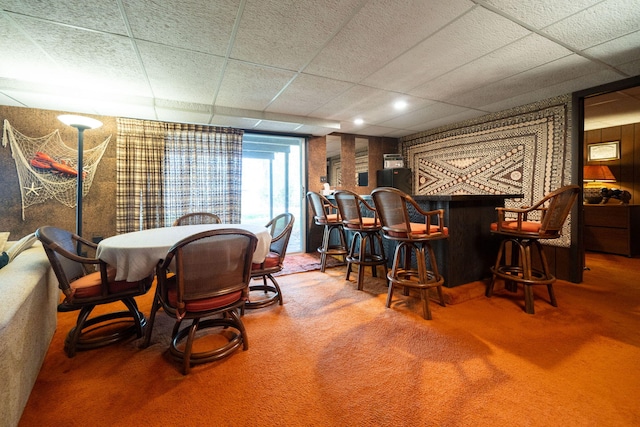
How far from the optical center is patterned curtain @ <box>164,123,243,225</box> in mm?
3809

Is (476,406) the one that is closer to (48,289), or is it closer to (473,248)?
(473,248)

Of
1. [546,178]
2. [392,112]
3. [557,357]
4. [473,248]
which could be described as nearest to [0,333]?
[557,357]

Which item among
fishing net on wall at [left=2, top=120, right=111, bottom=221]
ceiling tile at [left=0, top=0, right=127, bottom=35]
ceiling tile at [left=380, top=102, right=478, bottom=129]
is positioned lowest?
fishing net on wall at [left=2, top=120, right=111, bottom=221]

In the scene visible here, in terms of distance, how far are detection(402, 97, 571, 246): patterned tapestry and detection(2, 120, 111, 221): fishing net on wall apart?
5296 mm

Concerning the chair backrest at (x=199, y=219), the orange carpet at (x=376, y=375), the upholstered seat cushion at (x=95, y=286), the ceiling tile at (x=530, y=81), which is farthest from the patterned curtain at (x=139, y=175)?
the ceiling tile at (x=530, y=81)

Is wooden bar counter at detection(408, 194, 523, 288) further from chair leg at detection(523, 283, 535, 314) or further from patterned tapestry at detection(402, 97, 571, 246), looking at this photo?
patterned tapestry at detection(402, 97, 571, 246)

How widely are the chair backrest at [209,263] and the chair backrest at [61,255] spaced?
551 mm

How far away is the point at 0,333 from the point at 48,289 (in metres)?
1.07

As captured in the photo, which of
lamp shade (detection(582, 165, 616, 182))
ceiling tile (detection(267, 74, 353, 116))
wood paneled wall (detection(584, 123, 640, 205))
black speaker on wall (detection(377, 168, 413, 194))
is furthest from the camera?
black speaker on wall (detection(377, 168, 413, 194))

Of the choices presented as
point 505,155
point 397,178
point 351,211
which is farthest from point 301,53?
point 397,178

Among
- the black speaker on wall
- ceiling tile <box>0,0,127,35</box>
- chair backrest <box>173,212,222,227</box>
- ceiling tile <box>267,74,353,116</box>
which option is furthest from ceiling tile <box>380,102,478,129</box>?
ceiling tile <box>0,0,127,35</box>

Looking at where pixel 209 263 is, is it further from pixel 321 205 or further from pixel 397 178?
pixel 397 178

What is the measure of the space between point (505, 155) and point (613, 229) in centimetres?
256

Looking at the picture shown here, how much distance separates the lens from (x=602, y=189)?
471cm
